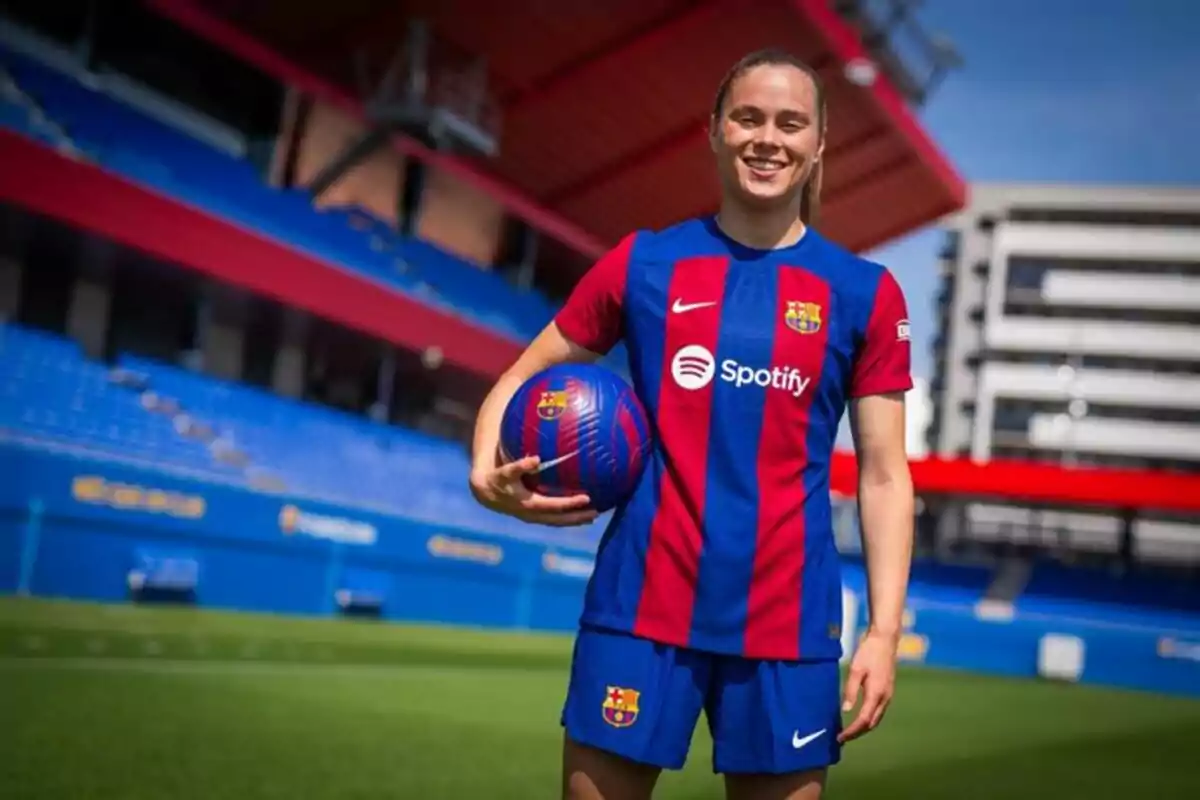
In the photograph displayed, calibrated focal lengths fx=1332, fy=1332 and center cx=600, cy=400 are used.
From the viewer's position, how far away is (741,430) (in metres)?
2.12

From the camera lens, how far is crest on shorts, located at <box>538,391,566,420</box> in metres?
2.19

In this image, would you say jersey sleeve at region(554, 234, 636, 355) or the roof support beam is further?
the roof support beam

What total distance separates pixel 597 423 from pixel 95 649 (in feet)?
23.4

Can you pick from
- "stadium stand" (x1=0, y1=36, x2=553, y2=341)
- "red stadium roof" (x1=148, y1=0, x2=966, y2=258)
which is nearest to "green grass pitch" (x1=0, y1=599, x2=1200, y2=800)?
"stadium stand" (x1=0, y1=36, x2=553, y2=341)

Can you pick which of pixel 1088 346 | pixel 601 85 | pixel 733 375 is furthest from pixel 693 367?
pixel 1088 346

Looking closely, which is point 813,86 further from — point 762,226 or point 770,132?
point 762,226

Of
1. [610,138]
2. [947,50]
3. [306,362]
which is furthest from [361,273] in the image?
[947,50]

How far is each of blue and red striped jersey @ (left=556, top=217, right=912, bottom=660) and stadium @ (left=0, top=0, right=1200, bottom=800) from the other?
9.05ft

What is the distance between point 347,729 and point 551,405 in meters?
4.57

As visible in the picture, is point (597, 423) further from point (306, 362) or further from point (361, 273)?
point (306, 362)

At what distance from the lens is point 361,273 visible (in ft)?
68.3

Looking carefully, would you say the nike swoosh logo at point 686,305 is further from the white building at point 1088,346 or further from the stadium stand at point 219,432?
the white building at point 1088,346

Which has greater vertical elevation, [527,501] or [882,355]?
[882,355]

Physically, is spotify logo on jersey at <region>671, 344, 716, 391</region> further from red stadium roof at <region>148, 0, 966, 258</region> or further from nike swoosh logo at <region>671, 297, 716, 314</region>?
red stadium roof at <region>148, 0, 966, 258</region>
